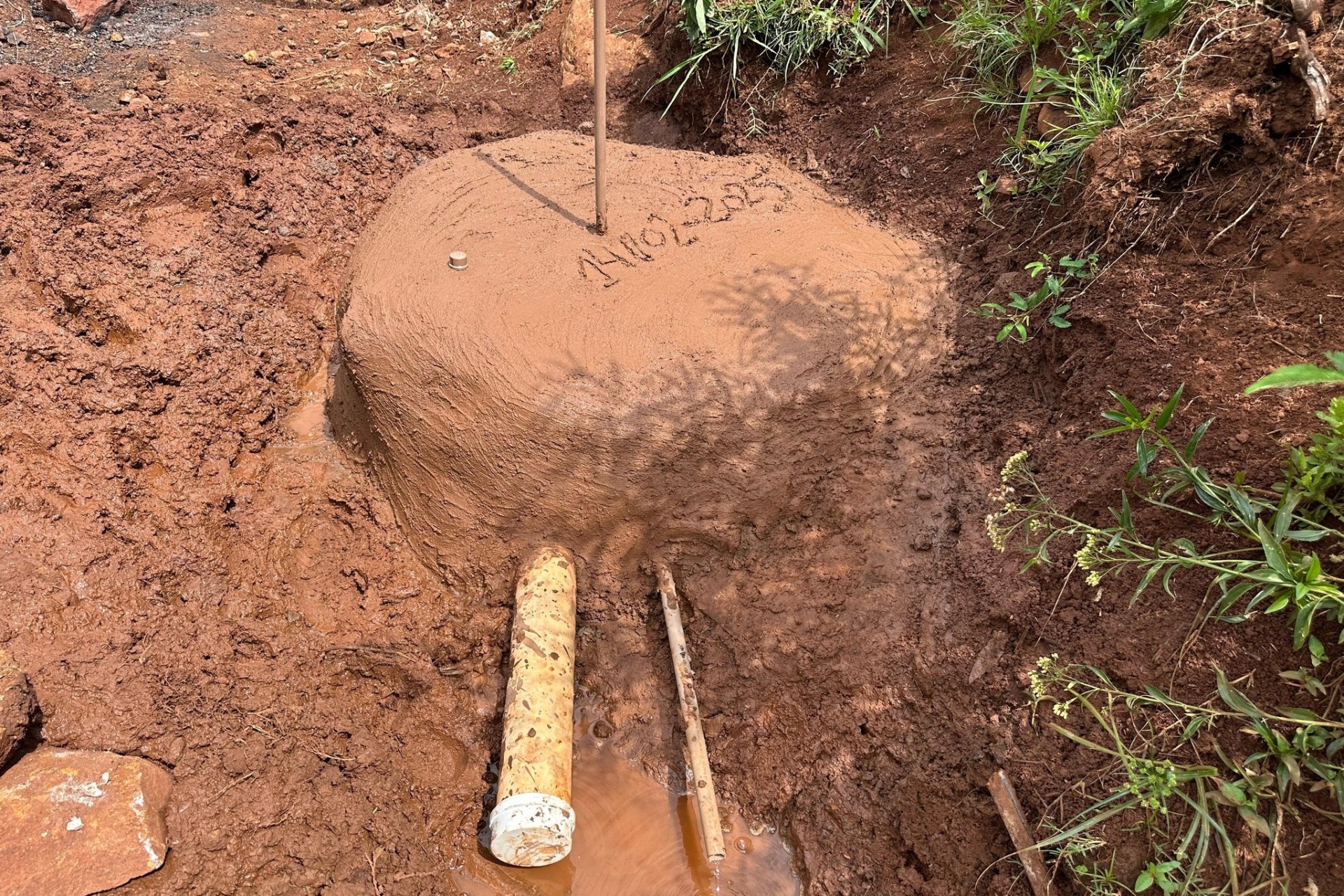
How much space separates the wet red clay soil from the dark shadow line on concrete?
1247 mm

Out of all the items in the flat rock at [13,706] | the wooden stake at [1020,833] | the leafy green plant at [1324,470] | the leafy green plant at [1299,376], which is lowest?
the wooden stake at [1020,833]

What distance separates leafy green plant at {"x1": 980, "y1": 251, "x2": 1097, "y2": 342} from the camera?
2641 millimetres

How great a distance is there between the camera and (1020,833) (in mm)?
2084

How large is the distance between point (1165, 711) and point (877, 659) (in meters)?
0.87

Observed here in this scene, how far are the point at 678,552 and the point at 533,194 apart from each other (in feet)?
5.48

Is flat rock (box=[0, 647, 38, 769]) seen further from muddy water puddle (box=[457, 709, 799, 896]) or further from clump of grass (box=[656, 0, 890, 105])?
clump of grass (box=[656, 0, 890, 105])

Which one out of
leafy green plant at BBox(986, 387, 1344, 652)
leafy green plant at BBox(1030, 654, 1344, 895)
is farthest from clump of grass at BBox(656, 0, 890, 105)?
leafy green plant at BBox(1030, 654, 1344, 895)

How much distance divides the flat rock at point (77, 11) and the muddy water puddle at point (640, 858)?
5.97 meters

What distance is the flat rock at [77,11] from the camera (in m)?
5.06

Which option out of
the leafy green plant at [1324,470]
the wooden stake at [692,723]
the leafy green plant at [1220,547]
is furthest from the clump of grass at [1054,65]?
the wooden stake at [692,723]

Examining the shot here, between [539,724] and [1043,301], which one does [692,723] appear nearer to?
[539,724]

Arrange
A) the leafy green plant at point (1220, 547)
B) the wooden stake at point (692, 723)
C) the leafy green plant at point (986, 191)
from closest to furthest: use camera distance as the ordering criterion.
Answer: the leafy green plant at point (1220, 547) < the wooden stake at point (692, 723) < the leafy green plant at point (986, 191)

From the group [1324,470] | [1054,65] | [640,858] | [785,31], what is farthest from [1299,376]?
[785,31]

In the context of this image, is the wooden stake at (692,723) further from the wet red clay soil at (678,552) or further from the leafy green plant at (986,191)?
the leafy green plant at (986,191)
